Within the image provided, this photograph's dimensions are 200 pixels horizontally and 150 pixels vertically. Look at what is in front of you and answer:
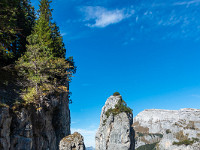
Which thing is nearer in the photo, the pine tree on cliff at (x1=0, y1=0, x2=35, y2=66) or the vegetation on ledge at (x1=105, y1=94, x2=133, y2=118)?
the pine tree on cliff at (x1=0, y1=0, x2=35, y2=66)

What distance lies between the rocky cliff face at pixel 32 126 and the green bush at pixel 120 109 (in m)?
42.0

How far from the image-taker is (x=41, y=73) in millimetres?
24453

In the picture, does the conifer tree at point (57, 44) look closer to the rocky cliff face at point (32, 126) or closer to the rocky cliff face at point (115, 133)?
the rocky cliff face at point (32, 126)

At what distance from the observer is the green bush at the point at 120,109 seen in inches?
2777

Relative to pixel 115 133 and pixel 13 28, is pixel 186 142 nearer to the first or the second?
pixel 115 133

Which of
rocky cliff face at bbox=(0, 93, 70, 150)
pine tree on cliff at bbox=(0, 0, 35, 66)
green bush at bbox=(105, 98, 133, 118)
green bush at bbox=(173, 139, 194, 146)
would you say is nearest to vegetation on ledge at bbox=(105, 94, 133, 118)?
green bush at bbox=(105, 98, 133, 118)

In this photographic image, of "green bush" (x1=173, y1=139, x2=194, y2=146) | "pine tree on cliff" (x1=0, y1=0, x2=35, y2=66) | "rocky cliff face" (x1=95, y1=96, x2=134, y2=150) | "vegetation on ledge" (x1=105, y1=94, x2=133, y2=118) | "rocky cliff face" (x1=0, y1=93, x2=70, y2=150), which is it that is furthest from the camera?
"green bush" (x1=173, y1=139, x2=194, y2=146)

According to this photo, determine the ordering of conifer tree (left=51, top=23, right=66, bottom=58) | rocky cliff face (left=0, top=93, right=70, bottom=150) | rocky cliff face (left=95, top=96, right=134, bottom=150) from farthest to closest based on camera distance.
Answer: rocky cliff face (left=95, top=96, right=134, bottom=150)
conifer tree (left=51, top=23, right=66, bottom=58)
rocky cliff face (left=0, top=93, right=70, bottom=150)

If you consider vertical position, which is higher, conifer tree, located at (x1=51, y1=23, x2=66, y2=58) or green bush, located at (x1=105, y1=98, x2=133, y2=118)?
conifer tree, located at (x1=51, y1=23, x2=66, y2=58)

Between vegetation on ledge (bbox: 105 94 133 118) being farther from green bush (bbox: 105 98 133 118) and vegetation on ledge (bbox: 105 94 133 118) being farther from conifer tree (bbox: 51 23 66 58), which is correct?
conifer tree (bbox: 51 23 66 58)

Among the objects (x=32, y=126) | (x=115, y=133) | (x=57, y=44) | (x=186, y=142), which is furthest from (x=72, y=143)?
(x=186, y=142)

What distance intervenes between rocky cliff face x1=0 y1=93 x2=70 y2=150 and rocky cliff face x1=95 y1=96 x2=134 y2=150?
129ft

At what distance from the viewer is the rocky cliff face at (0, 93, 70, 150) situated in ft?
48.7

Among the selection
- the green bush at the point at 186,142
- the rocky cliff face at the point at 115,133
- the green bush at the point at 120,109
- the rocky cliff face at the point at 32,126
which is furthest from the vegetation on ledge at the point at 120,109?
the green bush at the point at 186,142
